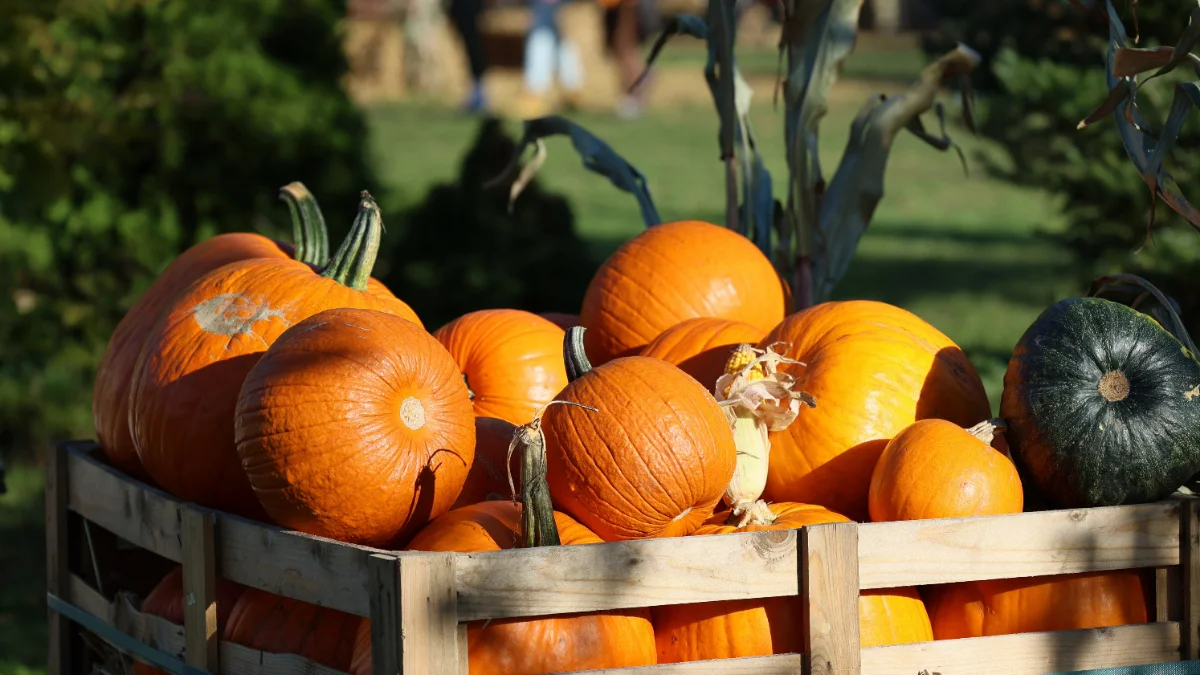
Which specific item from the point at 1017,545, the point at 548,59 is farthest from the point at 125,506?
the point at 548,59

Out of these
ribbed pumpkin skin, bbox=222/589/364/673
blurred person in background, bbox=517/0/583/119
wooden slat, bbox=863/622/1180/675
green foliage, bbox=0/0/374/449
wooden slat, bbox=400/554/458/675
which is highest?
blurred person in background, bbox=517/0/583/119

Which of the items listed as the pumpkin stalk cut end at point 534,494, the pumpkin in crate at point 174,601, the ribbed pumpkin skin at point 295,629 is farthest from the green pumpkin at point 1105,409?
the pumpkin in crate at point 174,601

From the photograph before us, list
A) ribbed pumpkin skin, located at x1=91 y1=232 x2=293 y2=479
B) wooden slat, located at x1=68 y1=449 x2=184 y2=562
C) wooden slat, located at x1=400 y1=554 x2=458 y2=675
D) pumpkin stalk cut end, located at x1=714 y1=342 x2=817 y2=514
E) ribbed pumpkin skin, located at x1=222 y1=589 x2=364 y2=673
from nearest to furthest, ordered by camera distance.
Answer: wooden slat, located at x1=400 y1=554 x2=458 y2=675 → ribbed pumpkin skin, located at x1=222 y1=589 x2=364 y2=673 → pumpkin stalk cut end, located at x1=714 y1=342 x2=817 y2=514 → wooden slat, located at x1=68 y1=449 x2=184 y2=562 → ribbed pumpkin skin, located at x1=91 y1=232 x2=293 y2=479

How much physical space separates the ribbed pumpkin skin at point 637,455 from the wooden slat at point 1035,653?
1.34ft

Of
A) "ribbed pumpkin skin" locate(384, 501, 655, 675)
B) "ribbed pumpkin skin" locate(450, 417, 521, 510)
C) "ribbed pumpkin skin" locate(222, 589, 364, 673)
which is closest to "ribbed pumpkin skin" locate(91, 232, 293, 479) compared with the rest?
"ribbed pumpkin skin" locate(222, 589, 364, 673)

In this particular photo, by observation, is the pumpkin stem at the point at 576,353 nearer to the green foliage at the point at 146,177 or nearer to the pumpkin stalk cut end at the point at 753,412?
the pumpkin stalk cut end at the point at 753,412

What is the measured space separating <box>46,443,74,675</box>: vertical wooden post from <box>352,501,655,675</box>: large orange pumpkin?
4.06 feet

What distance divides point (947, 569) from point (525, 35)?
1919cm

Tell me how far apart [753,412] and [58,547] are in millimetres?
1725

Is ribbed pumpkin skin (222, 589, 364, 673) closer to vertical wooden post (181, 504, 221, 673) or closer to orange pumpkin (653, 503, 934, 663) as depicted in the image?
vertical wooden post (181, 504, 221, 673)

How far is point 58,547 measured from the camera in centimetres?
304

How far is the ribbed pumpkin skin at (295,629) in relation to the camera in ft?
7.44

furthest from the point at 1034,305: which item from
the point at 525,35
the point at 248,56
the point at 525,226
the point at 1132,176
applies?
the point at 525,35

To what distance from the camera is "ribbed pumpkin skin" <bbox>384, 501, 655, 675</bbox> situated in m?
2.04
